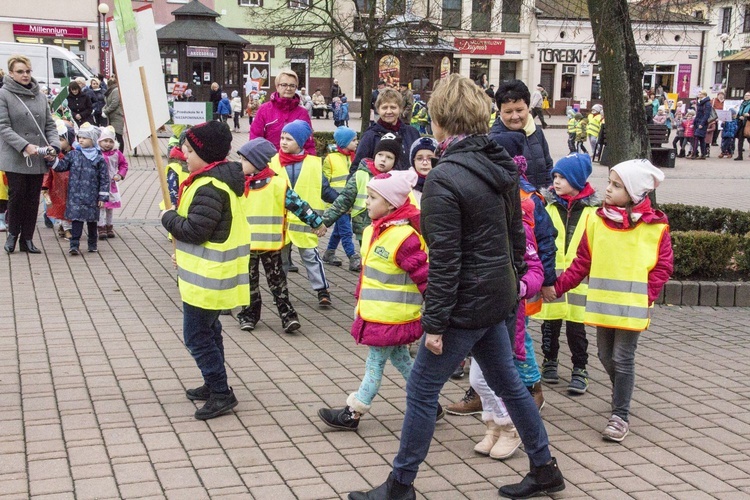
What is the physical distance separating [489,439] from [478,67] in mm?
50374

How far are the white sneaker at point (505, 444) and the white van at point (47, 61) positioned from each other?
30373mm

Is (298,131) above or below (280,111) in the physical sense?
below

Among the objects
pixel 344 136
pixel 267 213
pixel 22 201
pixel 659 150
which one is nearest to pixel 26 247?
pixel 22 201

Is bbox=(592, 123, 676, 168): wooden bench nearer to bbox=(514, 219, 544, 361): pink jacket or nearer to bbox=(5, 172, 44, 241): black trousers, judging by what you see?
bbox=(5, 172, 44, 241): black trousers

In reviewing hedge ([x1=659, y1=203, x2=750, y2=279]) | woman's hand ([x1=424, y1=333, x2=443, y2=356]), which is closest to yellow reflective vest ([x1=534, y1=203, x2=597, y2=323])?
woman's hand ([x1=424, y1=333, x2=443, y2=356])

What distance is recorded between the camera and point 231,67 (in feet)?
99.9

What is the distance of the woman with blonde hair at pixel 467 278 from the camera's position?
3.71m

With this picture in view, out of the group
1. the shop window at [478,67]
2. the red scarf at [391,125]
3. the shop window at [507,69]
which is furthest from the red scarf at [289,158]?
the shop window at [507,69]

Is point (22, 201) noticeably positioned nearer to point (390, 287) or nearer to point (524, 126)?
point (524, 126)

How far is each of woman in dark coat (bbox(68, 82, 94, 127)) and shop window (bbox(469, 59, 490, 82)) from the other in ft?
112

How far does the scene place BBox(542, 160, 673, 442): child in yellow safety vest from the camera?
4.81 meters

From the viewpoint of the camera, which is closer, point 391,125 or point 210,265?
point 210,265

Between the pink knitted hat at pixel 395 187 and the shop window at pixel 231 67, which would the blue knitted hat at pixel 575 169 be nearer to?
the pink knitted hat at pixel 395 187

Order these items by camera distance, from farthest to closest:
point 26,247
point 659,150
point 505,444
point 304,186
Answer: point 659,150 → point 26,247 → point 304,186 → point 505,444
